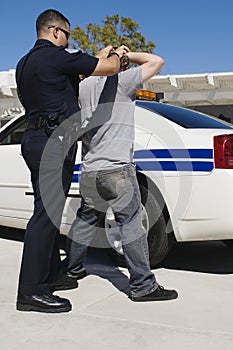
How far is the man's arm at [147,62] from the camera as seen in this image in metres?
3.67

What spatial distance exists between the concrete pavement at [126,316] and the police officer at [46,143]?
21cm

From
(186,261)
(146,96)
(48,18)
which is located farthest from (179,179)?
(48,18)

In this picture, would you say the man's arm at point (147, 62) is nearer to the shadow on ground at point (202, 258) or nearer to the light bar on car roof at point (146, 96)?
the light bar on car roof at point (146, 96)

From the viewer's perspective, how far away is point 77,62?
3.44m

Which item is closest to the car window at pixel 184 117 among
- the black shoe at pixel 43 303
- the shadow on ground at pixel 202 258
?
the shadow on ground at pixel 202 258

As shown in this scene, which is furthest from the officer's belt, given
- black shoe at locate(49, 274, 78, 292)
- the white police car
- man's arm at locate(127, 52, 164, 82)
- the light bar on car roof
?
the light bar on car roof

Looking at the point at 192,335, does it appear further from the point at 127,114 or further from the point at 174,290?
the point at 127,114

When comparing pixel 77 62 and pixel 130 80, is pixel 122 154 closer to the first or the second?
pixel 130 80

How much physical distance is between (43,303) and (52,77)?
Answer: 1.43 m

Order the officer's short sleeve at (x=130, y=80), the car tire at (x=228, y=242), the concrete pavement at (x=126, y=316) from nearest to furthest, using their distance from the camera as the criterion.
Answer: the concrete pavement at (x=126, y=316) < the officer's short sleeve at (x=130, y=80) < the car tire at (x=228, y=242)

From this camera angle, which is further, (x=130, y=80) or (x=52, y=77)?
(x=130, y=80)

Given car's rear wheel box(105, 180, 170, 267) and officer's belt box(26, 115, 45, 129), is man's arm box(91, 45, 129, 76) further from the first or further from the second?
car's rear wheel box(105, 180, 170, 267)

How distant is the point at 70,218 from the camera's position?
480 centimetres

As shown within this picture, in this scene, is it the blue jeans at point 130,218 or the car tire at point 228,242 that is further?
the car tire at point 228,242
